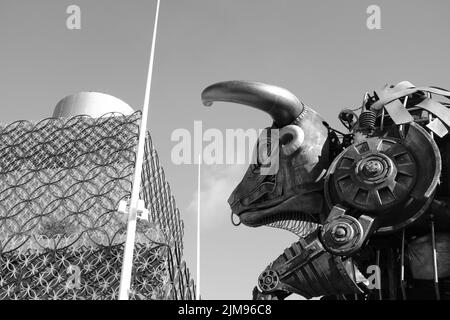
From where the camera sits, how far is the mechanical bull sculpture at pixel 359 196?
39.0 feet

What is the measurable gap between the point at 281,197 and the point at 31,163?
42.0 metres

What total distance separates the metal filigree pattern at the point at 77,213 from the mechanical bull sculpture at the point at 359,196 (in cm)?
2531

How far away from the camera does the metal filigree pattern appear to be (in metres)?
41.1

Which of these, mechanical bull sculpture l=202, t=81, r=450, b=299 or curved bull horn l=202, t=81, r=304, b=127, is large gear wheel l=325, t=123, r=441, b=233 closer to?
mechanical bull sculpture l=202, t=81, r=450, b=299

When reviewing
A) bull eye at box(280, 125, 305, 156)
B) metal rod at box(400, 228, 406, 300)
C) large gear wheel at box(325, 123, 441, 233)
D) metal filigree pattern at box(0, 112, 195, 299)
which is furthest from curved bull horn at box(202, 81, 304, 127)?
metal filigree pattern at box(0, 112, 195, 299)

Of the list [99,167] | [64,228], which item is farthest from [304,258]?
[99,167]

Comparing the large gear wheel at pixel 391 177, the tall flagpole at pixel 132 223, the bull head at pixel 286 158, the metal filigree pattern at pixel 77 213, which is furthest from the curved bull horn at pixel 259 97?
the metal filigree pattern at pixel 77 213

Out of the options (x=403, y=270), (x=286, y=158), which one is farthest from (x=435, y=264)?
(x=286, y=158)

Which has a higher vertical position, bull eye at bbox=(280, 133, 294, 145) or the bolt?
bull eye at bbox=(280, 133, 294, 145)

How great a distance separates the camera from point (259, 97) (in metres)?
13.2

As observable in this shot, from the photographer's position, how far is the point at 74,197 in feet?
156

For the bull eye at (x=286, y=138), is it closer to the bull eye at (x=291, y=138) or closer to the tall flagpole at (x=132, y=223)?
the bull eye at (x=291, y=138)
